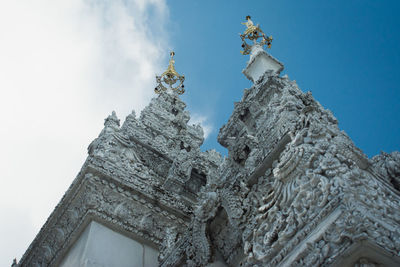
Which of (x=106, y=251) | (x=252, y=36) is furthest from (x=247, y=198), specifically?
(x=252, y=36)

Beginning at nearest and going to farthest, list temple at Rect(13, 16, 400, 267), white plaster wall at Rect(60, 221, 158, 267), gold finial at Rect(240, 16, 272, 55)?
temple at Rect(13, 16, 400, 267) < white plaster wall at Rect(60, 221, 158, 267) < gold finial at Rect(240, 16, 272, 55)

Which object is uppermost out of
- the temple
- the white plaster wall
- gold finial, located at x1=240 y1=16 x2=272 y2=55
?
gold finial, located at x1=240 y1=16 x2=272 y2=55

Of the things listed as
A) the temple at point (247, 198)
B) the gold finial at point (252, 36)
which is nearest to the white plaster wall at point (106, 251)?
the temple at point (247, 198)

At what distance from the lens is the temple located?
3.84 metres

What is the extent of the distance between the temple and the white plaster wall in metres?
0.02

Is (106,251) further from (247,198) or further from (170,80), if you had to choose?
(170,80)

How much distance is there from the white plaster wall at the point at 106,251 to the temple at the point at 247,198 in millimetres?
21

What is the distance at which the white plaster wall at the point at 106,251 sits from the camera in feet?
23.4

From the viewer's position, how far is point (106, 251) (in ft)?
24.2

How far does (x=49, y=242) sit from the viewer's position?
875 cm

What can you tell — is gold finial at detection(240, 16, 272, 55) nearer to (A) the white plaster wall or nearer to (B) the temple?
(B) the temple

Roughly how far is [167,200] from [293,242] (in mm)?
4884

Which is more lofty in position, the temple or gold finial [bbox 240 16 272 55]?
gold finial [bbox 240 16 272 55]

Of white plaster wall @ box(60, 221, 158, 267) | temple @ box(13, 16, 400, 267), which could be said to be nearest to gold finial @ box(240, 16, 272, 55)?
temple @ box(13, 16, 400, 267)
